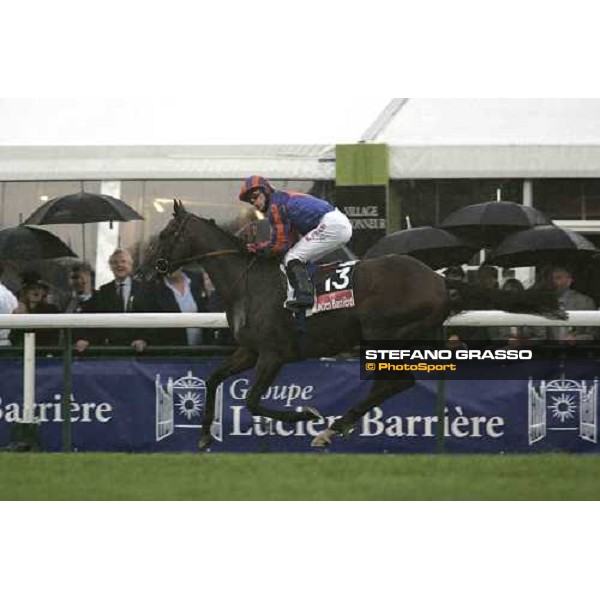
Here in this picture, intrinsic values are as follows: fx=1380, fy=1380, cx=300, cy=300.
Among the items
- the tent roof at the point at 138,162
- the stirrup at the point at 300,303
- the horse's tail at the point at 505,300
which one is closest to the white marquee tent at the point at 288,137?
the tent roof at the point at 138,162

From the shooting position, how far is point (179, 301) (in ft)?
34.3

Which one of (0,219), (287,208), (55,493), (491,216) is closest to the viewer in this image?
(55,493)

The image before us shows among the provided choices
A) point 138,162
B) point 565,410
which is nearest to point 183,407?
point 138,162

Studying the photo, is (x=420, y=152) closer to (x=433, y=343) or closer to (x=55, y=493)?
(x=433, y=343)

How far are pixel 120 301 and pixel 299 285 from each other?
1679 mm

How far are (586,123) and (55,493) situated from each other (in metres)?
5.18

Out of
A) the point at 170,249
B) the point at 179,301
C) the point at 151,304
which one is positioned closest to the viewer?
the point at 170,249

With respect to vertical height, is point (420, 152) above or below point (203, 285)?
above

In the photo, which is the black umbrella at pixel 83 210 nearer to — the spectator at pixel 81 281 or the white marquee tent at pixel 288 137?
the white marquee tent at pixel 288 137

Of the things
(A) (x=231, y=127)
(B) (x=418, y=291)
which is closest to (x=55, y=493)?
(B) (x=418, y=291)

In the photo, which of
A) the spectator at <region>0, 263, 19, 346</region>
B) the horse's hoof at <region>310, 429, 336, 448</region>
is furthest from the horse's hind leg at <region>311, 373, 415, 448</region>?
the spectator at <region>0, 263, 19, 346</region>

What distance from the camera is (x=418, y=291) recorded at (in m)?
9.59

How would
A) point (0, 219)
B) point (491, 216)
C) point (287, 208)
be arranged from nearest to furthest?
point (287, 208) < point (491, 216) < point (0, 219)

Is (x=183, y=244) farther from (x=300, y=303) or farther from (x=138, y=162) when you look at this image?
(x=138, y=162)
